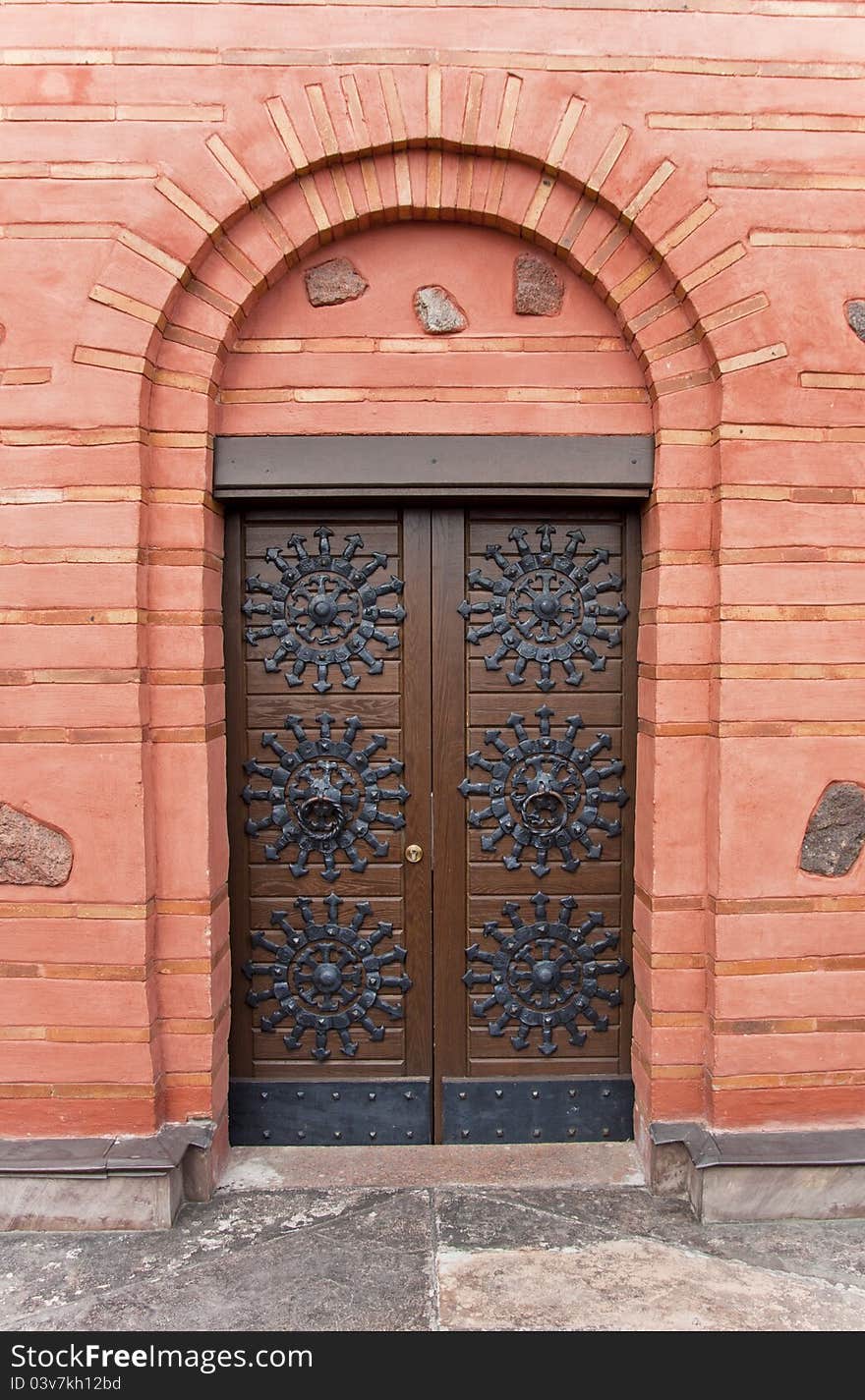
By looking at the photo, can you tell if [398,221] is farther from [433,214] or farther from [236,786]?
[236,786]

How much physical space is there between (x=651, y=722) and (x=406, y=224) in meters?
1.86

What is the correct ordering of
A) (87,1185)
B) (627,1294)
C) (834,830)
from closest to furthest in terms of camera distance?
(627,1294)
(87,1185)
(834,830)

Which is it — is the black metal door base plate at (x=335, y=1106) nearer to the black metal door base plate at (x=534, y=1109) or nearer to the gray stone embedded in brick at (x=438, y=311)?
the black metal door base plate at (x=534, y=1109)

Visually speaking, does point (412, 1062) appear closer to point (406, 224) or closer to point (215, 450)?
point (215, 450)

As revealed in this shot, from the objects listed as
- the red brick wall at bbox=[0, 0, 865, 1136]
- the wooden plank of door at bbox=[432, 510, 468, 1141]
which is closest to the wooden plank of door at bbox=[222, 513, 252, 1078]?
the red brick wall at bbox=[0, 0, 865, 1136]

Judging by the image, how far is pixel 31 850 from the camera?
306cm

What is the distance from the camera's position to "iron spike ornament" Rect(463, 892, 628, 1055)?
3.44 m

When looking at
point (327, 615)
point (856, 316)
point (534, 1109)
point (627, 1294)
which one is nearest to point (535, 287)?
point (856, 316)

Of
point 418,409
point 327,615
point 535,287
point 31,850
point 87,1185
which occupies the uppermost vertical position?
point 535,287

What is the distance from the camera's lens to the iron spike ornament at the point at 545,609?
3.37 meters

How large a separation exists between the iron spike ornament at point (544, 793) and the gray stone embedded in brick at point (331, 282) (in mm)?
1559

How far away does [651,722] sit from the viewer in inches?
126

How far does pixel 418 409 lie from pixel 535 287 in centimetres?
57

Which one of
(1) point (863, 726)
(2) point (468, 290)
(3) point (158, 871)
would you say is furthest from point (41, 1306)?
(2) point (468, 290)
